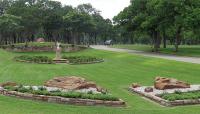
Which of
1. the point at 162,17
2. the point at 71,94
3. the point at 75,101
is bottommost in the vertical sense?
the point at 75,101

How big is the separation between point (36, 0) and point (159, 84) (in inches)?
3348

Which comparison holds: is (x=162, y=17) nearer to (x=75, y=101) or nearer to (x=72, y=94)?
(x=72, y=94)

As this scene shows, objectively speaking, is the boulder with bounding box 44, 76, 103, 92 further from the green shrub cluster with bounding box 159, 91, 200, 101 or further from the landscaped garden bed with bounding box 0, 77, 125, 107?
the green shrub cluster with bounding box 159, 91, 200, 101

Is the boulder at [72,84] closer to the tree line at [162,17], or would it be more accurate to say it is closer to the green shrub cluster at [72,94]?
the green shrub cluster at [72,94]

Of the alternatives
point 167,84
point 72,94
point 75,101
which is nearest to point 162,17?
point 167,84

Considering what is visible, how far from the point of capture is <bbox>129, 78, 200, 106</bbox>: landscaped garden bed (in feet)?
54.1

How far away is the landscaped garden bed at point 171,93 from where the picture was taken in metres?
16.5

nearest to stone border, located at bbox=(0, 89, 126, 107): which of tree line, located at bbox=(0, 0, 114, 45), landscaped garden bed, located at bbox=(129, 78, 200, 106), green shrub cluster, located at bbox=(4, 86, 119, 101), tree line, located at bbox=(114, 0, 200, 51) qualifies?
green shrub cluster, located at bbox=(4, 86, 119, 101)

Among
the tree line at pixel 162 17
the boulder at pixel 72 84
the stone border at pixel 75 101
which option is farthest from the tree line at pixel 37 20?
the stone border at pixel 75 101

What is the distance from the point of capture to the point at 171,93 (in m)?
18.0

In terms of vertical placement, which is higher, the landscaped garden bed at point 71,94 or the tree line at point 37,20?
the tree line at point 37,20

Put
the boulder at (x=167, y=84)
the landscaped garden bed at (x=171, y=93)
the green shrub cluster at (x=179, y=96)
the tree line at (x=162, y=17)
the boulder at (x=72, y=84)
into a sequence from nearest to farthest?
the landscaped garden bed at (x=171, y=93) < the green shrub cluster at (x=179, y=96) < the boulder at (x=72, y=84) < the boulder at (x=167, y=84) < the tree line at (x=162, y=17)

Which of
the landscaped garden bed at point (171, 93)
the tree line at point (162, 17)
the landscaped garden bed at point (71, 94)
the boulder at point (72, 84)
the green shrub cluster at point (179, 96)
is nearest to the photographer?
the landscaped garden bed at point (71, 94)

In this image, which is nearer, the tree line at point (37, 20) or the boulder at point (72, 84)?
the boulder at point (72, 84)
